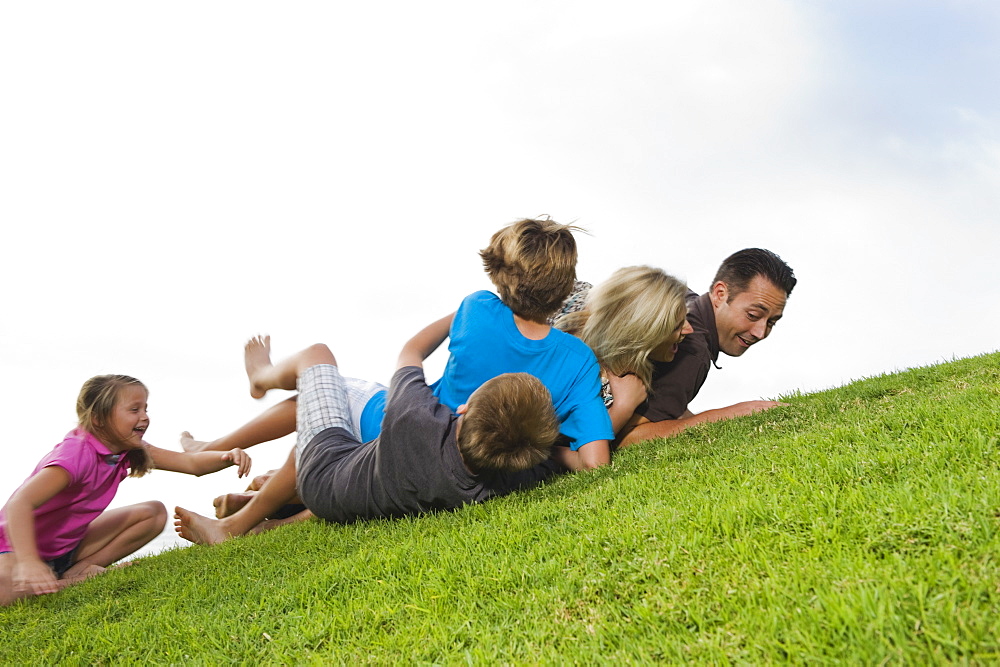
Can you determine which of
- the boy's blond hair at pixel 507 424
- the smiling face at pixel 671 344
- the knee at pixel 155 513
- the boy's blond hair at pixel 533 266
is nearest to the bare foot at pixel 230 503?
the knee at pixel 155 513

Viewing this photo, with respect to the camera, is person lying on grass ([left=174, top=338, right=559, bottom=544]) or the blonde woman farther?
the blonde woman

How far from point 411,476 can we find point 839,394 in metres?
4.08

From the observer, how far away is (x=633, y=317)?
5465mm

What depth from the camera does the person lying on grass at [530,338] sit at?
190 inches

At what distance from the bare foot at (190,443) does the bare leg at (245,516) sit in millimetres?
550

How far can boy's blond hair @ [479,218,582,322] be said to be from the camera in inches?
188

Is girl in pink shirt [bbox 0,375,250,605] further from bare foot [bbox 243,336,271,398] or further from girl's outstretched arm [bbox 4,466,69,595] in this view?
bare foot [bbox 243,336,271,398]

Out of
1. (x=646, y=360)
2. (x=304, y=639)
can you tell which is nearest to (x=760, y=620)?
(x=304, y=639)

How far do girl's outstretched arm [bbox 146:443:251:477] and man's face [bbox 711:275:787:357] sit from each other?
164 inches

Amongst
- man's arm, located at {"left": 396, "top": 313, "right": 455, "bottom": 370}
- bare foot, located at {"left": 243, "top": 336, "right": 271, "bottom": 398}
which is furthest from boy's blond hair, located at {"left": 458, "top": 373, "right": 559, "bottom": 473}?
bare foot, located at {"left": 243, "top": 336, "right": 271, "bottom": 398}

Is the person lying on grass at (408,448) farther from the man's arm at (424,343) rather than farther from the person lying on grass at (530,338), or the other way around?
the person lying on grass at (530,338)

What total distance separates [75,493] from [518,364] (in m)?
3.66

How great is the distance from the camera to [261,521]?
19.7ft

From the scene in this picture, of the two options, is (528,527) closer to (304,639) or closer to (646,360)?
(304,639)
